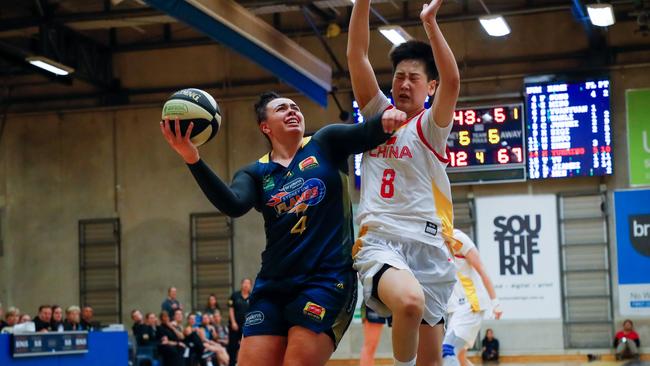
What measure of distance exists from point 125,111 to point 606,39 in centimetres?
1218

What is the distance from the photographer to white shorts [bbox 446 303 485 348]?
11.1m

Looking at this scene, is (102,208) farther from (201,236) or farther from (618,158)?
(618,158)

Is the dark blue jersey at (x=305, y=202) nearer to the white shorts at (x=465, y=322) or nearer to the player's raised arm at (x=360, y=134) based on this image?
the player's raised arm at (x=360, y=134)

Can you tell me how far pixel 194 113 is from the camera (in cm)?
556

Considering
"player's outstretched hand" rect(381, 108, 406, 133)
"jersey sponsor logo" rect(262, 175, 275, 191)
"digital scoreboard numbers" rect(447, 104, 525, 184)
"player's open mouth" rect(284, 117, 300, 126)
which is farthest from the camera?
"digital scoreboard numbers" rect(447, 104, 525, 184)

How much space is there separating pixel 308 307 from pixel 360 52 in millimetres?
1611

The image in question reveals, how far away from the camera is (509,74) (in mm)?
23891

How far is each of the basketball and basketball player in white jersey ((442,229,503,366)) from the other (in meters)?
5.50

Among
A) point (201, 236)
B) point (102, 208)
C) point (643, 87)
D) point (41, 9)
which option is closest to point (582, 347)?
point (643, 87)

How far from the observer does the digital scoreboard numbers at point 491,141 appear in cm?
2216

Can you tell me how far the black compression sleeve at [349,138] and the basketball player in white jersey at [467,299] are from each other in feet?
16.0

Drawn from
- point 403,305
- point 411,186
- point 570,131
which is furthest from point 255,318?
point 570,131

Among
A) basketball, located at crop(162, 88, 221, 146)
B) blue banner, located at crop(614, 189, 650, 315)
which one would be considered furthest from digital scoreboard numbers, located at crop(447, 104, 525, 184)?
basketball, located at crop(162, 88, 221, 146)

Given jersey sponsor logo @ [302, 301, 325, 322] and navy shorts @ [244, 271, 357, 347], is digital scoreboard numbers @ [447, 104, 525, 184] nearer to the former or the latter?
navy shorts @ [244, 271, 357, 347]
